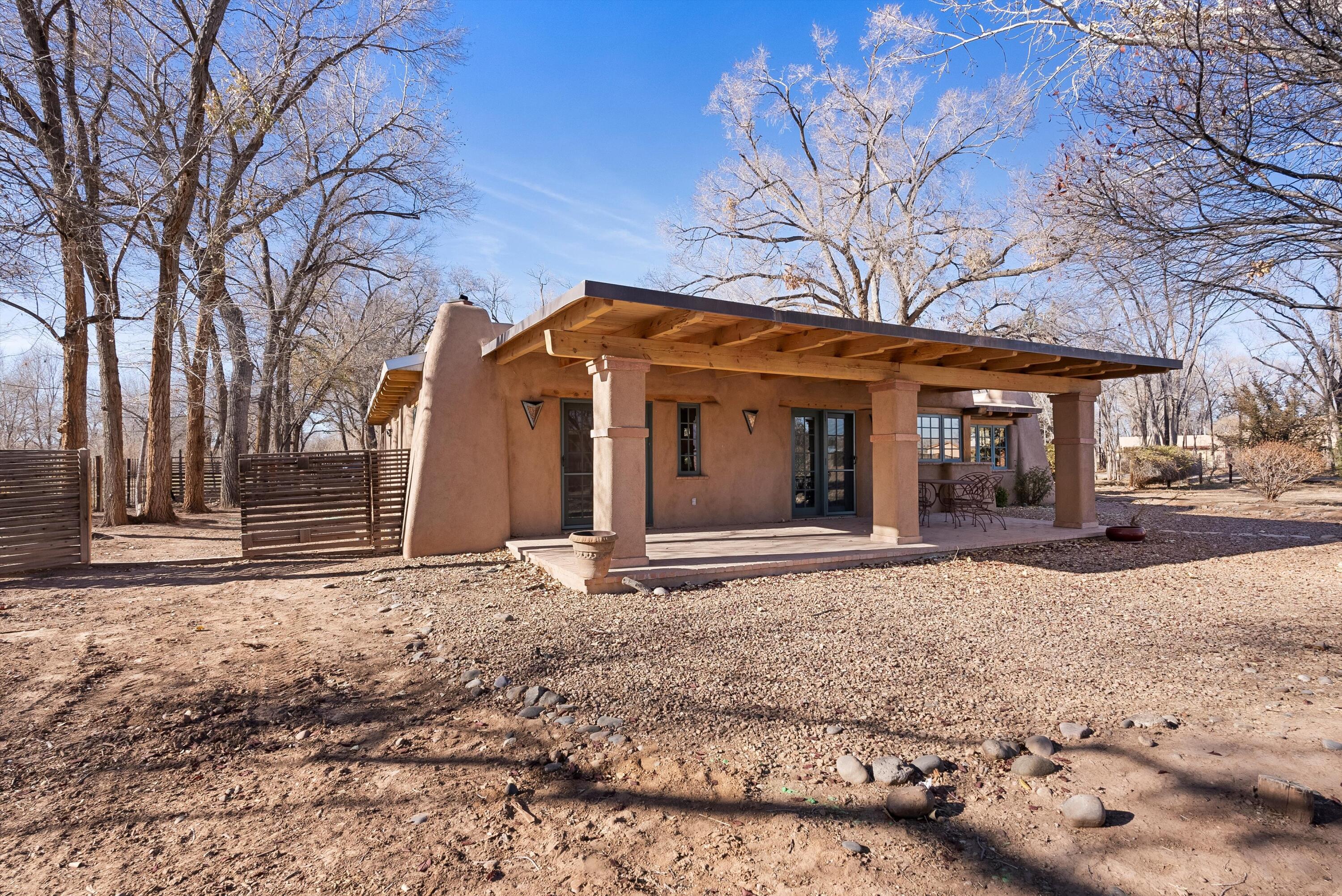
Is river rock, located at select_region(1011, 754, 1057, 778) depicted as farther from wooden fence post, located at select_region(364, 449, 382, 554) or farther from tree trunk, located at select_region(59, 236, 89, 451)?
tree trunk, located at select_region(59, 236, 89, 451)

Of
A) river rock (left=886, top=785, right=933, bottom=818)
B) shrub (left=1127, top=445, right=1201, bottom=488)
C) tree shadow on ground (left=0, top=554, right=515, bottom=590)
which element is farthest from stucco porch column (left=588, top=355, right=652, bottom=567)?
shrub (left=1127, top=445, right=1201, bottom=488)

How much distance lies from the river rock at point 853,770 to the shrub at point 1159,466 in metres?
21.4

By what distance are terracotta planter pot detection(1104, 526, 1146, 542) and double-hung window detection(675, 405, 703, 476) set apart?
19.0 feet

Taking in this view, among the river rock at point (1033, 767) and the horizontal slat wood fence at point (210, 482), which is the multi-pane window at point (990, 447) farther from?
the horizontal slat wood fence at point (210, 482)

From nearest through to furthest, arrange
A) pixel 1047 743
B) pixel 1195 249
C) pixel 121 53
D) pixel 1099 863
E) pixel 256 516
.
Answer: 1. pixel 1099 863
2. pixel 1047 743
3. pixel 1195 249
4. pixel 256 516
5. pixel 121 53

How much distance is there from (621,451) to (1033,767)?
4058mm

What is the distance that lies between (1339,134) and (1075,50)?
251cm

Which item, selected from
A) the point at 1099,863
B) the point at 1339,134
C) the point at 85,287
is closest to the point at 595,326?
the point at 1099,863

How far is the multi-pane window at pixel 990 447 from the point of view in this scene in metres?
13.9

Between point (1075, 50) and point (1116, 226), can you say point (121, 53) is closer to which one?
point (1075, 50)

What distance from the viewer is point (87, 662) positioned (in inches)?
161

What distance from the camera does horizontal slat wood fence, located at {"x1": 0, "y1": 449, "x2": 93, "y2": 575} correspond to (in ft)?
22.4

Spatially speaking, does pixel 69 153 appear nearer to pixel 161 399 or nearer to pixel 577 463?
pixel 161 399

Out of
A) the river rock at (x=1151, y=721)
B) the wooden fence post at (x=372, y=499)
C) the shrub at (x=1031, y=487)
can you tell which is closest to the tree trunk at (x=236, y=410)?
the wooden fence post at (x=372, y=499)
